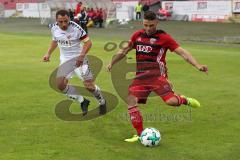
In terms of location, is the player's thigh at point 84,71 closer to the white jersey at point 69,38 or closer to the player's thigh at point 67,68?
the player's thigh at point 67,68

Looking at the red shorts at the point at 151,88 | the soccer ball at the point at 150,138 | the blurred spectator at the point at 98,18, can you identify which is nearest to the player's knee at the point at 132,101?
the red shorts at the point at 151,88

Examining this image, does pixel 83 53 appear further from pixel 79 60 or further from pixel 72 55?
pixel 72 55

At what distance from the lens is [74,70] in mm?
11031

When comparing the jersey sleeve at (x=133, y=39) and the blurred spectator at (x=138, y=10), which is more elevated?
the jersey sleeve at (x=133, y=39)

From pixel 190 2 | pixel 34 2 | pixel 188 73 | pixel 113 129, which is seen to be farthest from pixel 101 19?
pixel 113 129

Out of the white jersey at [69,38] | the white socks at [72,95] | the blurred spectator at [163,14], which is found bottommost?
the blurred spectator at [163,14]

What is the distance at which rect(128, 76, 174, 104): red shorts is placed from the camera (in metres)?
9.02

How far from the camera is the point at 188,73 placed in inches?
703

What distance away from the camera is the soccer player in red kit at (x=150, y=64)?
872 centimetres

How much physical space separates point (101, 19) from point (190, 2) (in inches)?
437

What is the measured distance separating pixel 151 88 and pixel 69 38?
8.53 feet

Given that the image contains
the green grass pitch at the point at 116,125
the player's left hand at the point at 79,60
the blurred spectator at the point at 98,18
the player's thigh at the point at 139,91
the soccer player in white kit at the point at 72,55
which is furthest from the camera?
the blurred spectator at the point at 98,18

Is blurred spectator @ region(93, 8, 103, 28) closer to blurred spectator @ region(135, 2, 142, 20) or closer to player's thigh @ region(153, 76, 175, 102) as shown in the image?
blurred spectator @ region(135, 2, 142, 20)

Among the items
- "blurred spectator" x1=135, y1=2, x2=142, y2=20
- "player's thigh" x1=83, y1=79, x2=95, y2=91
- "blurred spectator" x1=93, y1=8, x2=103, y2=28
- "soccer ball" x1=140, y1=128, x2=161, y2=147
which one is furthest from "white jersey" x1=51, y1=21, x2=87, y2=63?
"blurred spectator" x1=135, y1=2, x2=142, y2=20
